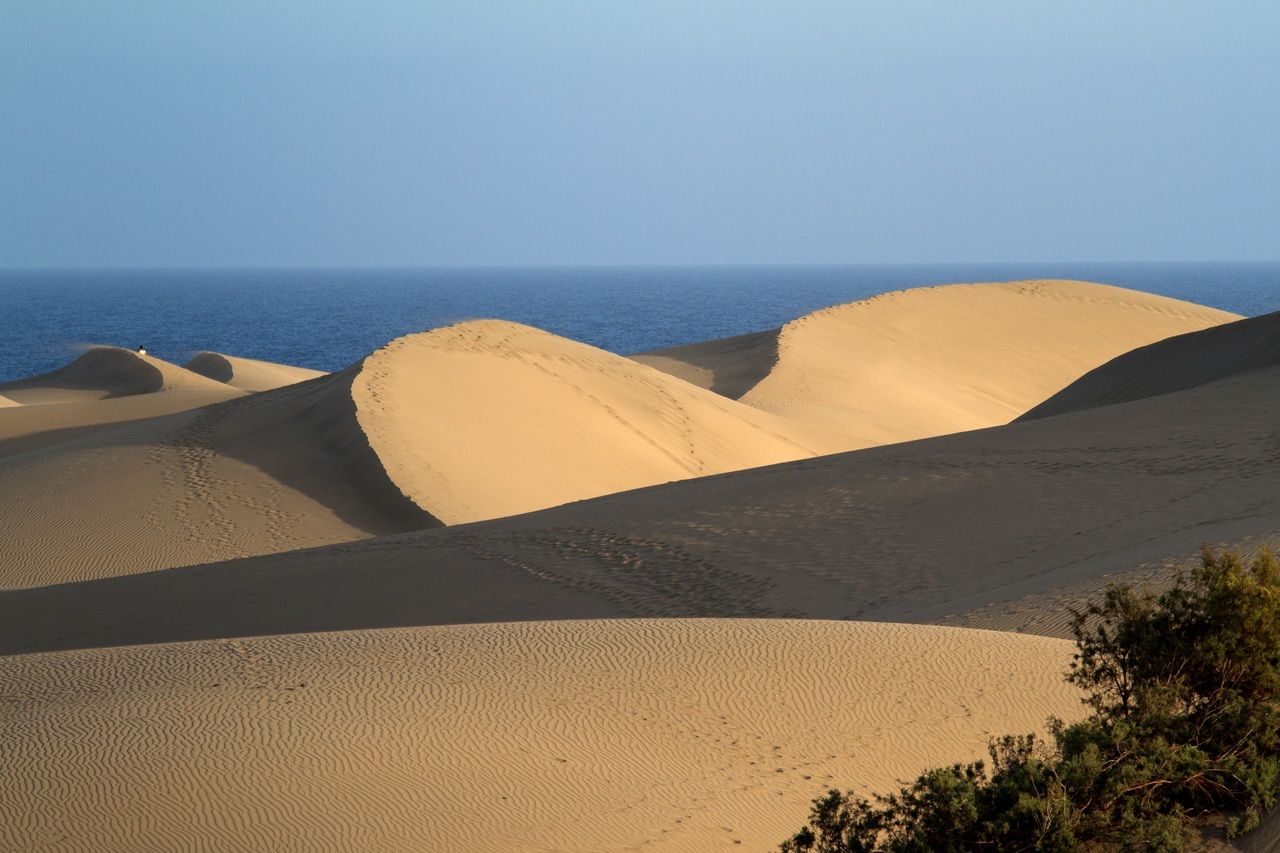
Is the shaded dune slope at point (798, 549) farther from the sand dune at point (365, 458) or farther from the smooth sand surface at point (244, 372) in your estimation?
the smooth sand surface at point (244, 372)

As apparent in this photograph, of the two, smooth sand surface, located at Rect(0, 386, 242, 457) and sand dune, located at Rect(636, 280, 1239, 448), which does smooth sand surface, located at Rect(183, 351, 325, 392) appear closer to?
smooth sand surface, located at Rect(0, 386, 242, 457)

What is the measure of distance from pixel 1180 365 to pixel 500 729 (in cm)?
1623

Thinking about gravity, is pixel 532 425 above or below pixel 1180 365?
below

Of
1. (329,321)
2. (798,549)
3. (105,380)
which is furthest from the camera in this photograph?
(329,321)

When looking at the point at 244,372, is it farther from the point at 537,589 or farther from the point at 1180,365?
the point at 537,589

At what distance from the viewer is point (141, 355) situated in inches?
1462

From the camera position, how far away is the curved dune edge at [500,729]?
4.80 m

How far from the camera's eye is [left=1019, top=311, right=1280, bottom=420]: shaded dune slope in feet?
58.5

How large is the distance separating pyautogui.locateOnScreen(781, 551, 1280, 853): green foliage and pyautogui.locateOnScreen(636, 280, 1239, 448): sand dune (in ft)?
72.0

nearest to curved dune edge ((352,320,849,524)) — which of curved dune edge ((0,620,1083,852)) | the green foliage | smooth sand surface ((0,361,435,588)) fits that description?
smooth sand surface ((0,361,435,588))

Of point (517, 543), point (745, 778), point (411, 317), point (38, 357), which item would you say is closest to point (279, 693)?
point (745, 778)

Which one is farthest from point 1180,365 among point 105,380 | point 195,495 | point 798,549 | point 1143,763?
point 105,380

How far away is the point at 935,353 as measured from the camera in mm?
36531

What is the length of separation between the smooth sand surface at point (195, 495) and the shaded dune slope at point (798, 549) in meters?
2.26
